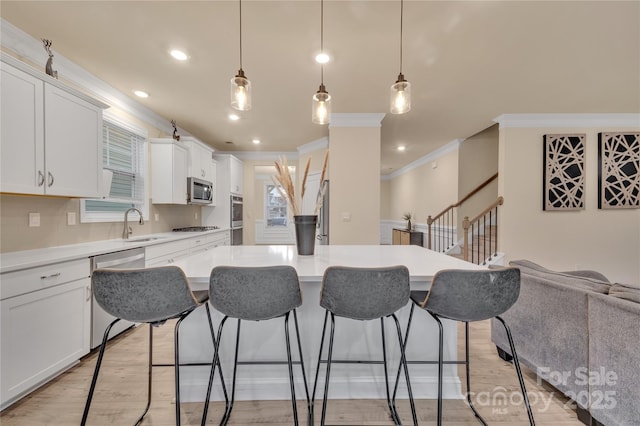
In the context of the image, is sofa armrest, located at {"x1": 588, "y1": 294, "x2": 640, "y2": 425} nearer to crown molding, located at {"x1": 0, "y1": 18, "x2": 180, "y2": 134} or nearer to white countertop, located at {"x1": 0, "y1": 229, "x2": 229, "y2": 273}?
white countertop, located at {"x1": 0, "y1": 229, "x2": 229, "y2": 273}

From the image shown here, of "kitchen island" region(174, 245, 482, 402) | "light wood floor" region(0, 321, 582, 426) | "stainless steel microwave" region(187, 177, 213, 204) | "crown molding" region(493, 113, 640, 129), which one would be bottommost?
"light wood floor" region(0, 321, 582, 426)

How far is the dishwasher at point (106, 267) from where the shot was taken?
2.15 m

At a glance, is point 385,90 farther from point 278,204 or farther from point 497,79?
point 278,204

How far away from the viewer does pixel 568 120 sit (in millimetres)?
3984

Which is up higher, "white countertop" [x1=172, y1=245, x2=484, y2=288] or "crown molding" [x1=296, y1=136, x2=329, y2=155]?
"crown molding" [x1=296, y1=136, x2=329, y2=155]

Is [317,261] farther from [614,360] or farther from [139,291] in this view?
[614,360]

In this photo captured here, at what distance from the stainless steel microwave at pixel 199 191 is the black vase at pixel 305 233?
9.49 ft

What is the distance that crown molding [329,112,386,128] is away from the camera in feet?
12.6

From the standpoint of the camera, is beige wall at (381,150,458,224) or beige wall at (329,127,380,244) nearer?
beige wall at (329,127,380,244)

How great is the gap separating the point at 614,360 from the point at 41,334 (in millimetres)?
3338

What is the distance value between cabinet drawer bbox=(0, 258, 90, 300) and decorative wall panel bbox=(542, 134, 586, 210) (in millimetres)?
5592

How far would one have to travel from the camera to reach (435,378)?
1.71 m

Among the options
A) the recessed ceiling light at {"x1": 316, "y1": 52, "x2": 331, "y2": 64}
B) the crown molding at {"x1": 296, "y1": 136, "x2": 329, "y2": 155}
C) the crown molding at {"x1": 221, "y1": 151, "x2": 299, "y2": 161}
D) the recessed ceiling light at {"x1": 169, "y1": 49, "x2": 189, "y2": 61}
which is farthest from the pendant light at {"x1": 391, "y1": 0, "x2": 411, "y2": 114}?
the crown molding at {"x1": 221, "y1": 151, "x2": 299, "y2": 161}

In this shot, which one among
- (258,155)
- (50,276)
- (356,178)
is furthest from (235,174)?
(50,276)
